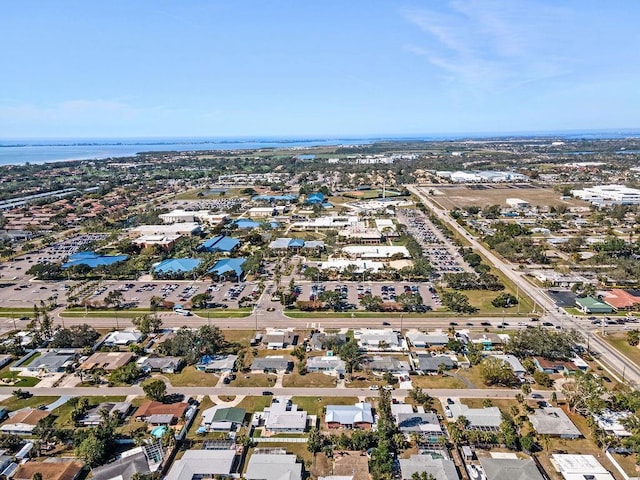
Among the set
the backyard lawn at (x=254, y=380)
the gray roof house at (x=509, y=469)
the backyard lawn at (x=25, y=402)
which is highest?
the gray roof house at (x=509, y=469)

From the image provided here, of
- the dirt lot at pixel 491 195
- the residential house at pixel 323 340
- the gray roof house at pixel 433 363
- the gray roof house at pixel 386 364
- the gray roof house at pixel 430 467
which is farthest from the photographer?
the dirt lot at pixel 491 195

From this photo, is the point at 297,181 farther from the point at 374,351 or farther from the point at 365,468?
the point at 365,468

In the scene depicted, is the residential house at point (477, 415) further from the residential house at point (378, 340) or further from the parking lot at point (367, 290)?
the parking lot at point (367, 290)

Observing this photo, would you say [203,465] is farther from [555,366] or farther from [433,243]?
[433,243]

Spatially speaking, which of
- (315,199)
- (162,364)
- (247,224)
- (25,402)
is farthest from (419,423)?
(315,199)

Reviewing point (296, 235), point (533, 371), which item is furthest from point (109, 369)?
point (296, 235)

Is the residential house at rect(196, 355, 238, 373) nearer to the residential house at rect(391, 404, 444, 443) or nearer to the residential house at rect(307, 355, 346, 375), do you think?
the residential house at rect(307, 355, 346, 375)

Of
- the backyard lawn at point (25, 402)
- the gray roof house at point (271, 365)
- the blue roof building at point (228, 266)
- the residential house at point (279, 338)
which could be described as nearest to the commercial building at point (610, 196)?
the blue roof building at point (228, 266)
